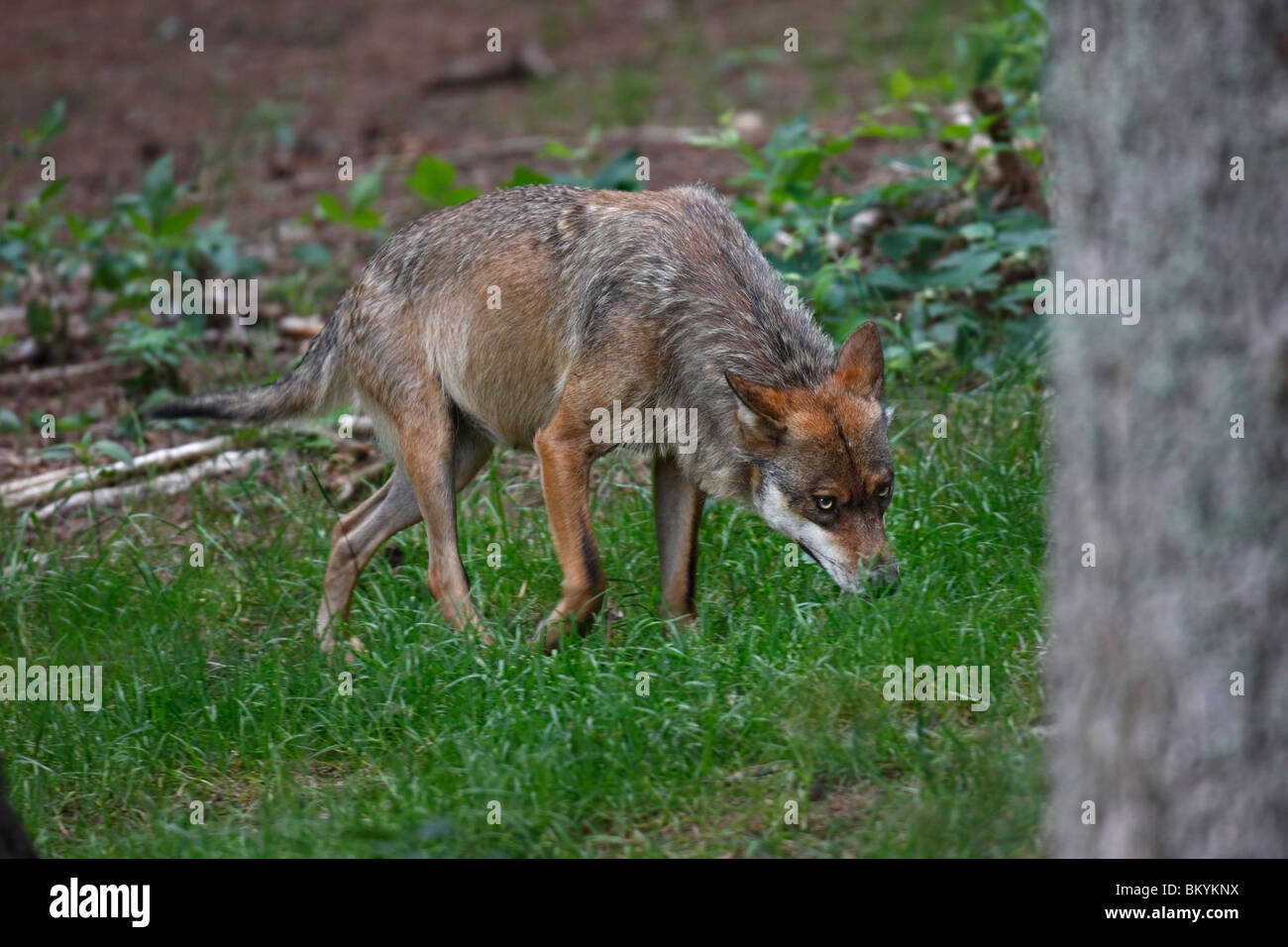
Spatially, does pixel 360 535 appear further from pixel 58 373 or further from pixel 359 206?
pixel 58 373

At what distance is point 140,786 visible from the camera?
17.1 ft

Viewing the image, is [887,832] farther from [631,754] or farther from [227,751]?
[227,751]

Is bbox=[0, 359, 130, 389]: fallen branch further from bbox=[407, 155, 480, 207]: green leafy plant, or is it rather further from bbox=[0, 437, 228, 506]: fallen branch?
bbox=[407, 155, 480, 207]: green leafy plant

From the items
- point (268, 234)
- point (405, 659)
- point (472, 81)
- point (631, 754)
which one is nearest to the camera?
point (631, 754)

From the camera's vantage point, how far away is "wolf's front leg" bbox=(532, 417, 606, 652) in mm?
5930

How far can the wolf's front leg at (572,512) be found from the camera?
5.93 m

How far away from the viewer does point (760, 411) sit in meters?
5.64

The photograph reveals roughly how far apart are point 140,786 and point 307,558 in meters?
1.88

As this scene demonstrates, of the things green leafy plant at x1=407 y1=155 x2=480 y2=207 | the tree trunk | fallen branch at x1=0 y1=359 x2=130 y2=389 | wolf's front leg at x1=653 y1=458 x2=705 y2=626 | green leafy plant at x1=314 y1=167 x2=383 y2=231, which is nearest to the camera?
the tree trunk

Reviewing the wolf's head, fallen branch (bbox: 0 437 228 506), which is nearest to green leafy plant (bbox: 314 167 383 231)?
fallen branch (bbox: 0 437 228 506)

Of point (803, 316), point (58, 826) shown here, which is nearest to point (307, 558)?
point (58, 826)

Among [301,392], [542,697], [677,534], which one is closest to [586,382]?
[677,534]

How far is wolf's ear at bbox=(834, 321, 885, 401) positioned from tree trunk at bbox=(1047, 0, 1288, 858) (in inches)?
101

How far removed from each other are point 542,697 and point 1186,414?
2.83 metres
